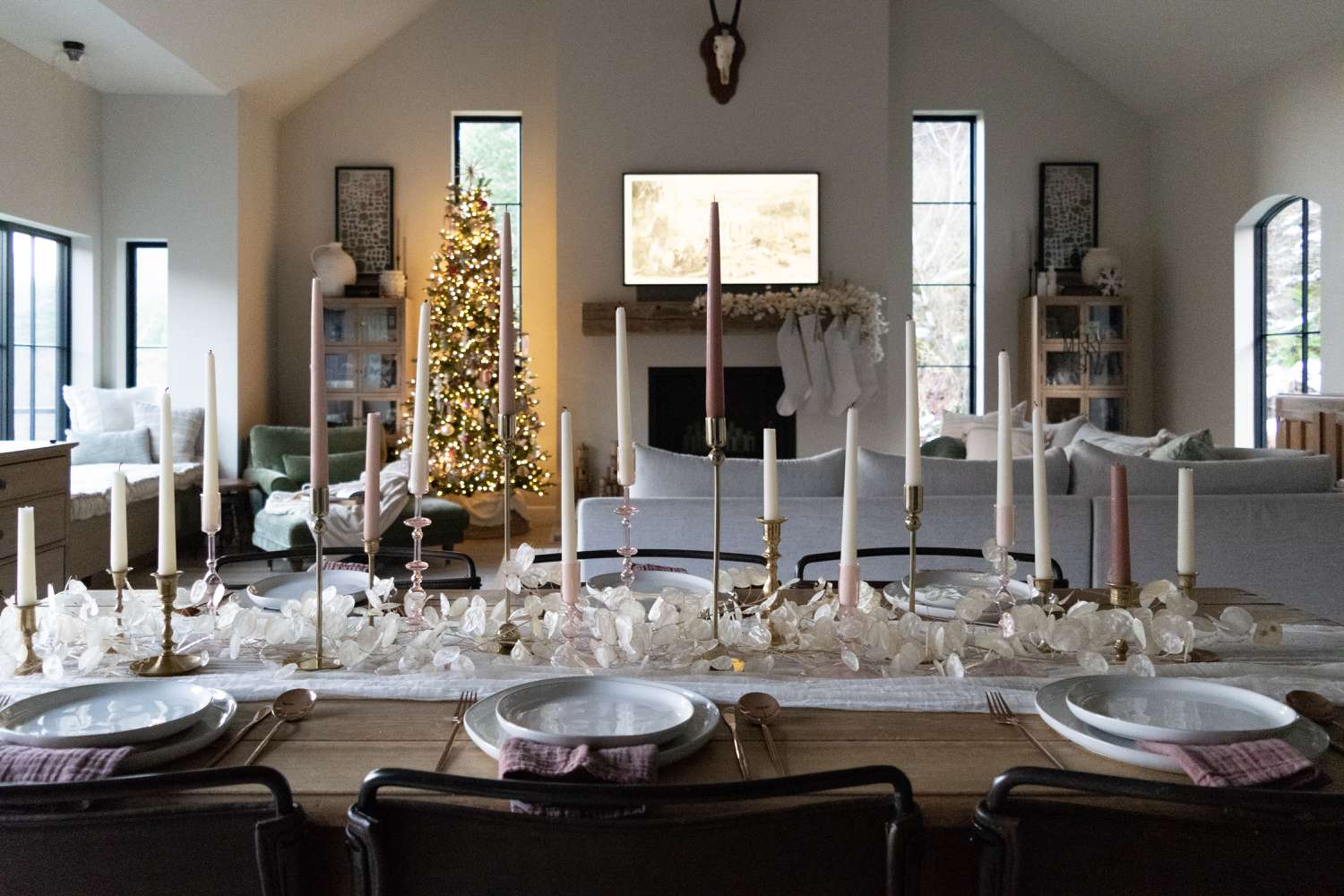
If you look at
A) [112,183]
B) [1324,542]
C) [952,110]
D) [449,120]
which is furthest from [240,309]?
[1324,542]

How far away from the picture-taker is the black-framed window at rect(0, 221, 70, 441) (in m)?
6.31

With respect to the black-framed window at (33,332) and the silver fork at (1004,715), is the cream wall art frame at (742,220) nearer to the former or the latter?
the black-framed window at (33,332)

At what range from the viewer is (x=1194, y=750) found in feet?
3.55

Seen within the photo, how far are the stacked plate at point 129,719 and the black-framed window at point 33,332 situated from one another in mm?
5992

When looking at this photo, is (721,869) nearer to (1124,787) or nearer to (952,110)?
(1124,787)

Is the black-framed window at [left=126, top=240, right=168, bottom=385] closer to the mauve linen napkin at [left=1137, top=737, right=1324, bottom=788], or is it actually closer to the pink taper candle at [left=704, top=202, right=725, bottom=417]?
the pink taper candle at [left=704, top=202, right=725, bottom=417]

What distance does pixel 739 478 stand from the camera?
3451mm

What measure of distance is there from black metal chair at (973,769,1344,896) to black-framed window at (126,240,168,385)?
7.40 metres

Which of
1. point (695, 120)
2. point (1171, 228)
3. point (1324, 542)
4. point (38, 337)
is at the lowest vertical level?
point (1324, 542)

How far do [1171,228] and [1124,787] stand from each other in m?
7.88

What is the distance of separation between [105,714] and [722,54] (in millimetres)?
6906

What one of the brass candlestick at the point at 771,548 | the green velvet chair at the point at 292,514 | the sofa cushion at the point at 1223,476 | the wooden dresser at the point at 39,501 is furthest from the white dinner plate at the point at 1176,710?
the green velvet chair at the point at 292,514

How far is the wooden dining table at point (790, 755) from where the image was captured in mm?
1047

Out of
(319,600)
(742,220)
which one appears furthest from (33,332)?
(319,600)
